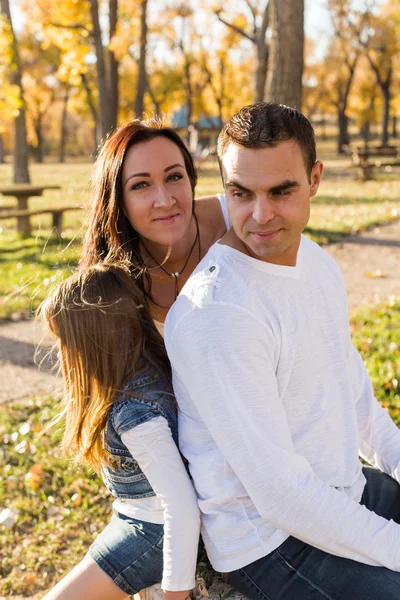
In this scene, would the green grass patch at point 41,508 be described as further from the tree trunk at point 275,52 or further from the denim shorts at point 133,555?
the tree trunk at point 275,52

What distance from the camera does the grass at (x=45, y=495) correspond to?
3094 mm

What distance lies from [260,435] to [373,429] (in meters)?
0.82

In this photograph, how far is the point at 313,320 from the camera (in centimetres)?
203

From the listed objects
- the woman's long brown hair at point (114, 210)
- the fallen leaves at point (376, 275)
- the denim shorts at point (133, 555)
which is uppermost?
the woman's long brown hair at point (114, 210)

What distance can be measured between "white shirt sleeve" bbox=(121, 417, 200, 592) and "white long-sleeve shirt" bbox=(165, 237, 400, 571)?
0.14 feet

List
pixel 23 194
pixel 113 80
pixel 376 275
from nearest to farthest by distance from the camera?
pixel 376 275 → pixel 23 194 → pixel 113 80

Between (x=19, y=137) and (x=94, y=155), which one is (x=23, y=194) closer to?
(x=19, y=137)

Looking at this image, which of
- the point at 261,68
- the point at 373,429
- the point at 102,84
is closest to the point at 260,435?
the point at 373,429

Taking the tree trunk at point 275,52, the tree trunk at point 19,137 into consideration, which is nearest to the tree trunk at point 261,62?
the tree trunk at point 19,137

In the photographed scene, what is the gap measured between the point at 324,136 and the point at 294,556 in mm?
→ 63580

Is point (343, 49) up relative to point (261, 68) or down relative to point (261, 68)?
up

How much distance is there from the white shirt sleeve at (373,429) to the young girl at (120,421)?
72cm

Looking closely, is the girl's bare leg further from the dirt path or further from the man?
the dirt path

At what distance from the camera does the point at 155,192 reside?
287cm
